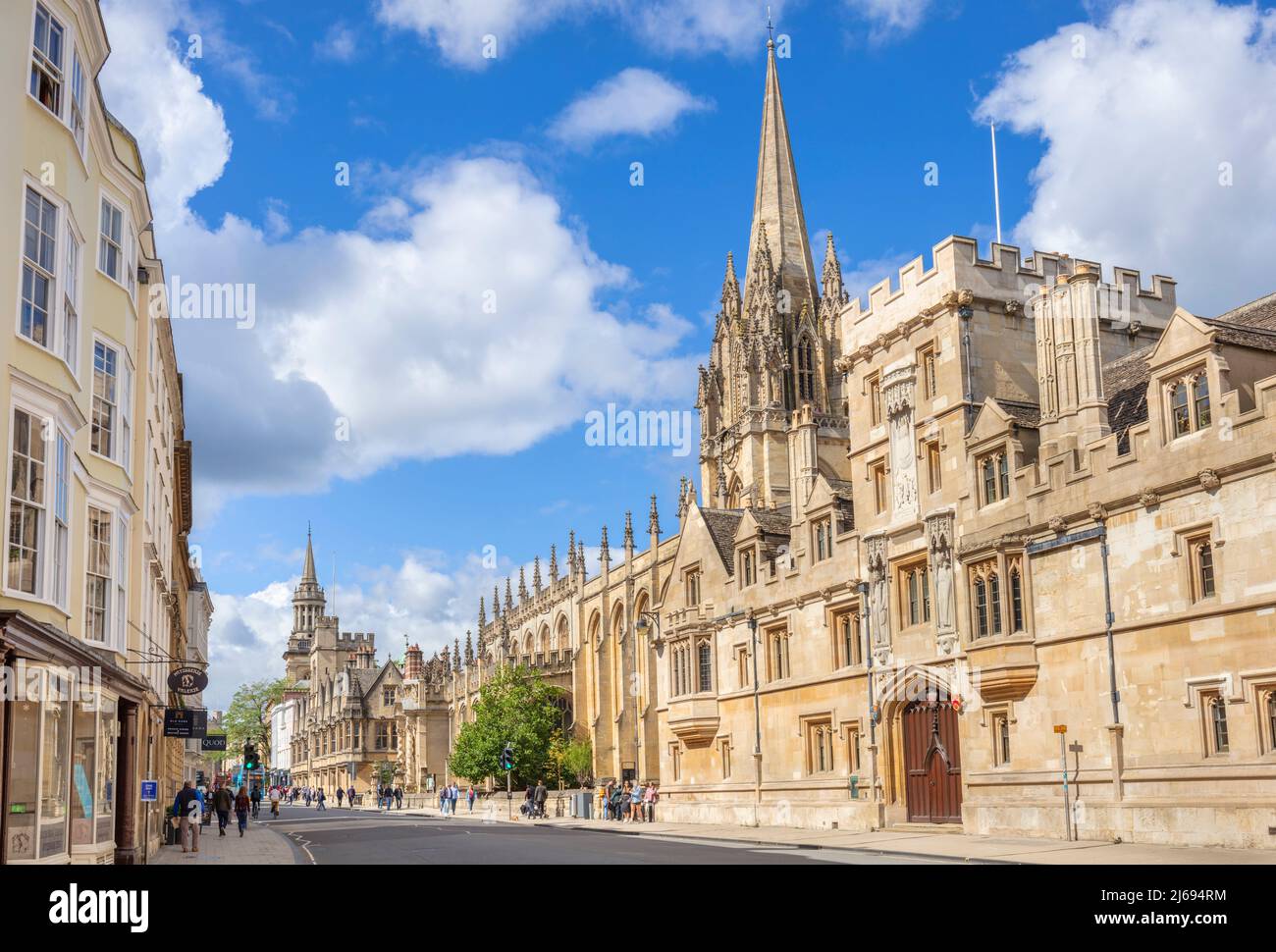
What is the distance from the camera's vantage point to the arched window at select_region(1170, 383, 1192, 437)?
77.5 ft

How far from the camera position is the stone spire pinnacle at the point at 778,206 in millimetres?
82188

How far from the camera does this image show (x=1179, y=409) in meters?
23.8

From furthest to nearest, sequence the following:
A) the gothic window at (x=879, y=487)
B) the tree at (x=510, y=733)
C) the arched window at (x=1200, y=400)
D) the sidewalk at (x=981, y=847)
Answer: the tree at (x=510, y=733) < the gothic window at (x=879, y=487) < the arched window at (x=1200, y=400) < the sidewalk at (x=981, y=847)

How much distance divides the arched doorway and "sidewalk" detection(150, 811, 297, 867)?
1486 cm

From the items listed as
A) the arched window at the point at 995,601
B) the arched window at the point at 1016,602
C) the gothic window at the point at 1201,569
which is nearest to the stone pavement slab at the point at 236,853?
the arched window at the point at 995,601

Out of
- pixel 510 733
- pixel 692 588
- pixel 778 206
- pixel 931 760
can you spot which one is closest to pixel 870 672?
pixel 931 760

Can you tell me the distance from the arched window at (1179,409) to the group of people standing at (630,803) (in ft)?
91.8

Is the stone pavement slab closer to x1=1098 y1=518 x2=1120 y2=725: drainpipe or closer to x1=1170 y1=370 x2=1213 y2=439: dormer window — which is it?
x1=1098 y1=518 x2=1120 y2=725: drainpipe

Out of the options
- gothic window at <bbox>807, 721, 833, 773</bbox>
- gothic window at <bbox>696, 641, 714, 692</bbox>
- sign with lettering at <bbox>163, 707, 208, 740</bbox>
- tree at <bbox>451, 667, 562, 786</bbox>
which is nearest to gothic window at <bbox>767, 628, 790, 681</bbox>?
gothic window at <bbox>807, 721, 833, 773</bbox>

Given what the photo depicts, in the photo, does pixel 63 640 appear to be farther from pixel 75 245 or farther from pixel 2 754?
pixel 75 245

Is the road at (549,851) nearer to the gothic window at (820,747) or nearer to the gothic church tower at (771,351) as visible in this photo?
the gothic window at (820,747)

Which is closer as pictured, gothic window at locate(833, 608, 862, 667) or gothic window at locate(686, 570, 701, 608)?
gothic window at locate(833, 608, 862, 667)
